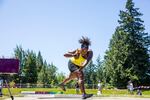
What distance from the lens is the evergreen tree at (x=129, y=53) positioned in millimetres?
69500

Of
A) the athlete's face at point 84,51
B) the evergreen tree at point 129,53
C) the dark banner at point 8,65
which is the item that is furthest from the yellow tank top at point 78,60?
the evergreen tree at point 129,53

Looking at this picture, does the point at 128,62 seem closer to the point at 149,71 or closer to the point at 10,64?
the point at 149,71

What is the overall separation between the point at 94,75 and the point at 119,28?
6588cm

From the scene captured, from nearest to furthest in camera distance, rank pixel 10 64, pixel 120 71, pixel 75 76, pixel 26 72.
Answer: pixel 10 64 → pixel 75 76 → pixel 120 71 → pixel 26 72

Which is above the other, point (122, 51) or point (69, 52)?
point (122, 51)

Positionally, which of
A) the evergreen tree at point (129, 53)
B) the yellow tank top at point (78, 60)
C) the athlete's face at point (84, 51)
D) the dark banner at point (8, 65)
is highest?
the evergreen tree at point (129, 53)

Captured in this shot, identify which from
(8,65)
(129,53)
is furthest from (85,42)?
(129,53)

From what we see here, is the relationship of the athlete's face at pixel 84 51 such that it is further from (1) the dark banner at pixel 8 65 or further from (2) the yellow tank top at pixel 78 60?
(1) the dark banner at pixel 8 65

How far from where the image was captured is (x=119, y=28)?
74.2 metres

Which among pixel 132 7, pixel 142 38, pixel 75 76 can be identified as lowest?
pixel 75 76

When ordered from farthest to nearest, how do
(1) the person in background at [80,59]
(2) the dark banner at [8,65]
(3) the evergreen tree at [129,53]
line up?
(3) the evergreen tree at [129,53]
(1) the person in background at [80,59]
(2) the dark banner at [8,65]

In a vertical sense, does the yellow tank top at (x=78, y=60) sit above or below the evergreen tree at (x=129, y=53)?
below

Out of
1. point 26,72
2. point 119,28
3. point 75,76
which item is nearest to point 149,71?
point 119,28

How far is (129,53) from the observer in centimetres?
7019
